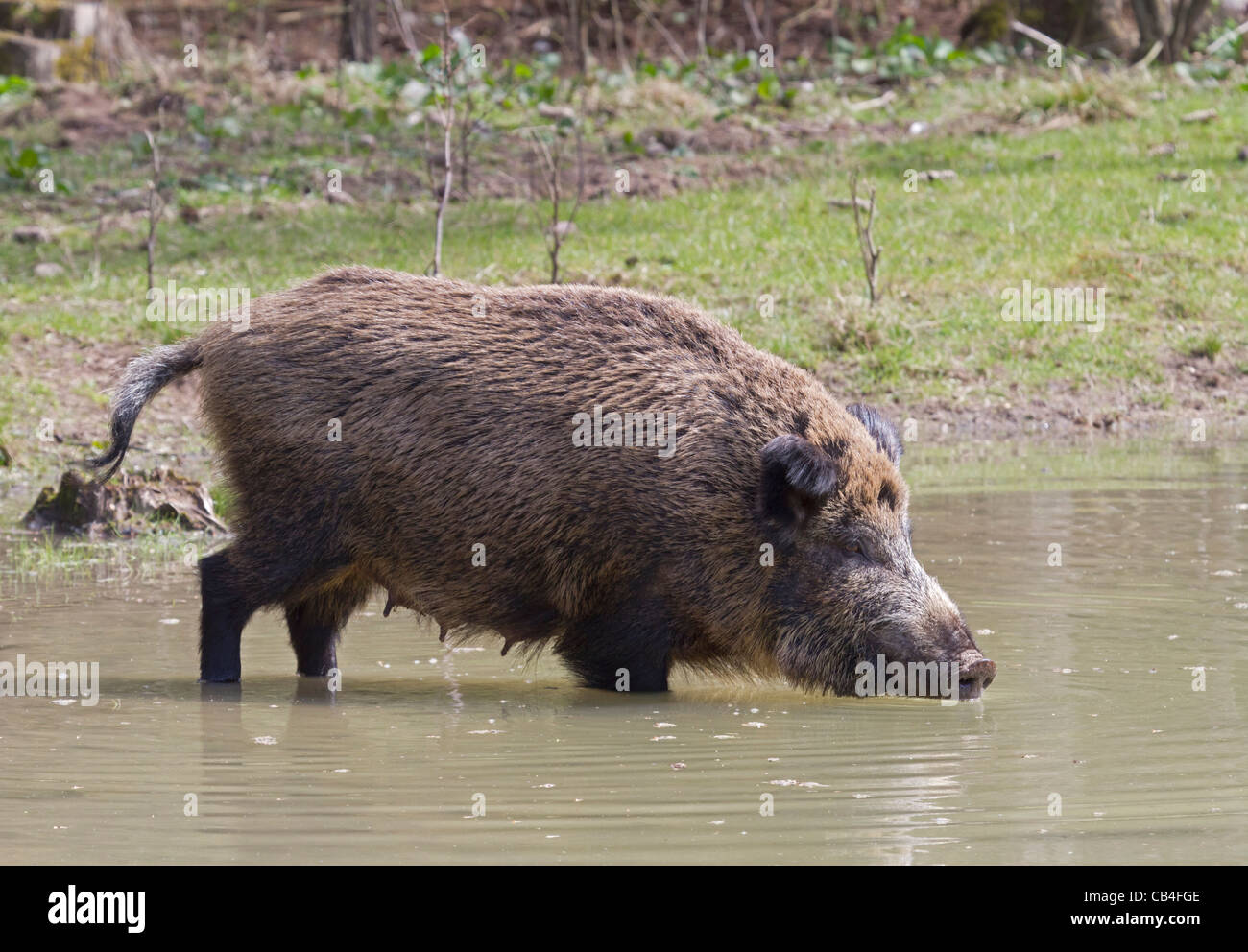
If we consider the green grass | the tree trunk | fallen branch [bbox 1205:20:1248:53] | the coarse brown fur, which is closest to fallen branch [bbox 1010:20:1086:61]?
fallen branch [bbox 1205:20:1248:53]

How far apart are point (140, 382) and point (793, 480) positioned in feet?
9.16

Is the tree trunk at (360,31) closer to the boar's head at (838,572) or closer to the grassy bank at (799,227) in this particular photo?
the grassy bank at (799,227)

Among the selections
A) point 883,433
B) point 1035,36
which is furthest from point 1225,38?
point 883,433

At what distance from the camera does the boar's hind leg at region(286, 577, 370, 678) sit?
7461mm

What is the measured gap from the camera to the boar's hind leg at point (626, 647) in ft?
22.7

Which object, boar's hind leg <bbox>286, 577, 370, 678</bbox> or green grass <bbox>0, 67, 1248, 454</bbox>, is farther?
green grass <bbox>0, 67, 1248, 454</bbox>

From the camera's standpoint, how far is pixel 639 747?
598 centimetres

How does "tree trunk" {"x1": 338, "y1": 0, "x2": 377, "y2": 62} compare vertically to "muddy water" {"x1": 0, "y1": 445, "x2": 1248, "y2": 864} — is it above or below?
above

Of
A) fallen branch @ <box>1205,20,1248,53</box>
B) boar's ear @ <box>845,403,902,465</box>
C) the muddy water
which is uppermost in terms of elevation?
fallen branch @ <box>1205,20,1248,53</box>

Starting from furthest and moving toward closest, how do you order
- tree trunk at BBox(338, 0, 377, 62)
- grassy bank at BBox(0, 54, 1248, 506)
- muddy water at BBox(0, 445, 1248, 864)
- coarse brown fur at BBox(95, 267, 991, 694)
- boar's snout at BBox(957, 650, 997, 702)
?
tree trunk at BBox(338, 0, 377, 62) < grassy bank at BBox(0, 54, 1248, 506) < coarse brown fur at BBox(95, 267, 991, 694) < boar's snout at BBox(957, 650, 997, 702) < muddy water at BBox(0, 445, 1248, 864)

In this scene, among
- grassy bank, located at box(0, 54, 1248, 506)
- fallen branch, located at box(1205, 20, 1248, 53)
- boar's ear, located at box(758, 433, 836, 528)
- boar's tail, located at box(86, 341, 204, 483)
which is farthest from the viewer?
fallen branch, located at box(1205, 20, 1248, 53)

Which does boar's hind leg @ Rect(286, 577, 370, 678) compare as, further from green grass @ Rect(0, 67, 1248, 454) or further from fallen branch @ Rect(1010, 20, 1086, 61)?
fallen branch @ Rect(1010, 20, 1086, 61)

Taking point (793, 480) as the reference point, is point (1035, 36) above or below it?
above

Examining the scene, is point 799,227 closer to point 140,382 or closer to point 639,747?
point 140,382
